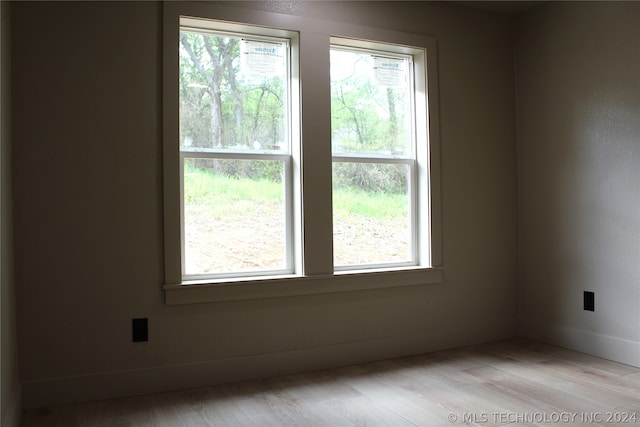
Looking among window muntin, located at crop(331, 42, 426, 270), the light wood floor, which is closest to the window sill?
window muntin, located at crop(331, 42, 426, 270)

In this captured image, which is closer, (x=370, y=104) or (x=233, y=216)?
(x=233, y=216)

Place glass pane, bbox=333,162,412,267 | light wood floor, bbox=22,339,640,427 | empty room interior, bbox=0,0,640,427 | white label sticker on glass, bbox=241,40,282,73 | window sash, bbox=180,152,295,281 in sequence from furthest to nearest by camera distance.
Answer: glass pane, bbox=333,162,412,267 → white label sticker on glass, bbox=241,40,282,73 → window sash, bbox=180,152,295,281 → empty room interior, bbox=0,0,640,427 → light wood floor, bbox=22,339,640,427

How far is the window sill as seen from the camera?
9.63 feet

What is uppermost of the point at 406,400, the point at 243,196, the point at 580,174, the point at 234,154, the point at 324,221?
the point at 234,154

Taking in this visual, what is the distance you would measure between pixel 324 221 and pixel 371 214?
425mm

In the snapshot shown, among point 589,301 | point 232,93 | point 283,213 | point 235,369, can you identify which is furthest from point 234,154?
point 589,301

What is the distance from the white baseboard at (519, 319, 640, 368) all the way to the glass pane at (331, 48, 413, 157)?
164 centimetres

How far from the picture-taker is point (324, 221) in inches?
129

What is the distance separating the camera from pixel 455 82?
3783mm

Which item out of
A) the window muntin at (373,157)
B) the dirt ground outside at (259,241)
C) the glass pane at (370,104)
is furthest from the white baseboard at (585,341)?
the glass pane at (370,104)

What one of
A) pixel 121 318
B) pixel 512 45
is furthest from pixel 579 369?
pixel 121 318

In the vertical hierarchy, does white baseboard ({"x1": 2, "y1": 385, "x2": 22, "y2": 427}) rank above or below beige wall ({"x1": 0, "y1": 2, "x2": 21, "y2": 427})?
below

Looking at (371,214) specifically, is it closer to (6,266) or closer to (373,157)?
(373,157)

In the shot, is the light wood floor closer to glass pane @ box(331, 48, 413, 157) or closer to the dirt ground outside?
the dirt ground outside
